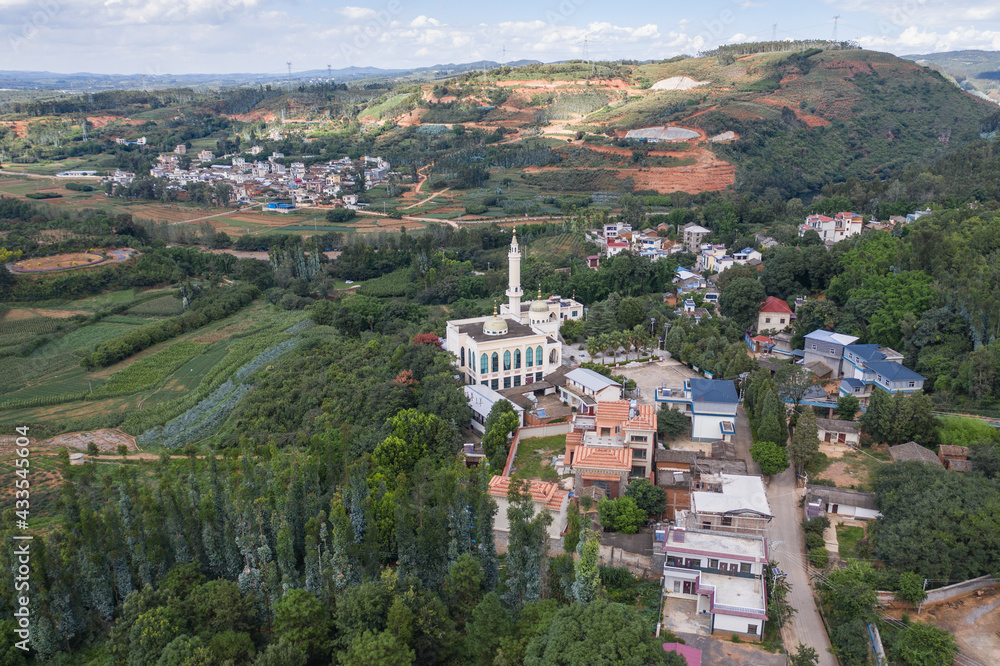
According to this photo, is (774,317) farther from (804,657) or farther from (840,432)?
(804,657)

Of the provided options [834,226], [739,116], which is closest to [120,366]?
[834,226]

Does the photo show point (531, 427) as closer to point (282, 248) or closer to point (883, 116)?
point (282, 248)

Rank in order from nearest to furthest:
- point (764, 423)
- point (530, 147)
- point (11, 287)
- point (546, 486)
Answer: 1. point (546, 486)
2. point (764, 423)
3. point (11, 287)
4. point (530, 147)

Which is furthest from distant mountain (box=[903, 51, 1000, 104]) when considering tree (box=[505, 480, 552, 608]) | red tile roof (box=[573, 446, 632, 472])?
tree (box=[505, 480, 552, 608])

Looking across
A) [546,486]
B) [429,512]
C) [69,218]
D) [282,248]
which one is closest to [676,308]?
[546,486]

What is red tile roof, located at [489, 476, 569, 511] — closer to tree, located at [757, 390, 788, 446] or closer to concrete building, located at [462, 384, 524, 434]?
concrete building, located at [462, 384, 524, 434]

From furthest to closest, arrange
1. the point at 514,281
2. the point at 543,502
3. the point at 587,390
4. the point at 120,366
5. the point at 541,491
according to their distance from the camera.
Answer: the point at 120,366 < the point at 514,281 < the point at 587,390 < the point at 541,491 < the point at 543,502
